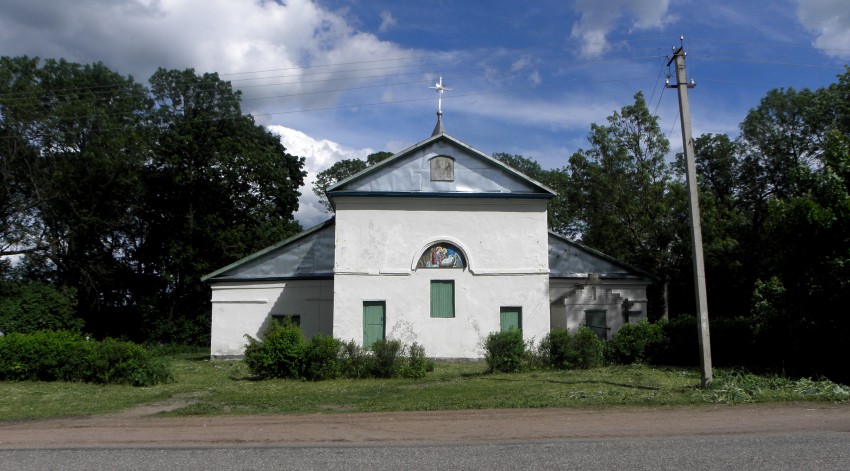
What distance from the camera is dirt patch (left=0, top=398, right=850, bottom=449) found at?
9414 millimetres

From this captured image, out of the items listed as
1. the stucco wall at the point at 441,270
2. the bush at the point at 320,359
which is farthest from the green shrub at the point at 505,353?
the stucco wall at the point at 441,270

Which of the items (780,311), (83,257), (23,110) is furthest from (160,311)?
(780,311)

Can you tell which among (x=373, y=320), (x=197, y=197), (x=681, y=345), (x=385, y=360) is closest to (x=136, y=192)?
(x=197, y=197)

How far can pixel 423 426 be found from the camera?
10406 mm

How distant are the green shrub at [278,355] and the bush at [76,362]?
2.40 m

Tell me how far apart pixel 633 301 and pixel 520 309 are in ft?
23.2

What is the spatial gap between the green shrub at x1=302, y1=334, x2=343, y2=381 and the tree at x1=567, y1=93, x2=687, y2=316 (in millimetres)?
17033

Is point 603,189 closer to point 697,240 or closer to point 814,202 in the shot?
point 814,202

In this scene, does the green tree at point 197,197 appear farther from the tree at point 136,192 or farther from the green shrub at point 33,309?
the green shrub at point 33,309

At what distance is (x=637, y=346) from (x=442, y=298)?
6.88 m

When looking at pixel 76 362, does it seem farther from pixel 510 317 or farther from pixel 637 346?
pixel 637 346

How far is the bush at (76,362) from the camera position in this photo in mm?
16812

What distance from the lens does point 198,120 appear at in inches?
1495

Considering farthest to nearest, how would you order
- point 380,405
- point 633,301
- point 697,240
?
point 633,301, point 697,240, point 380,405
